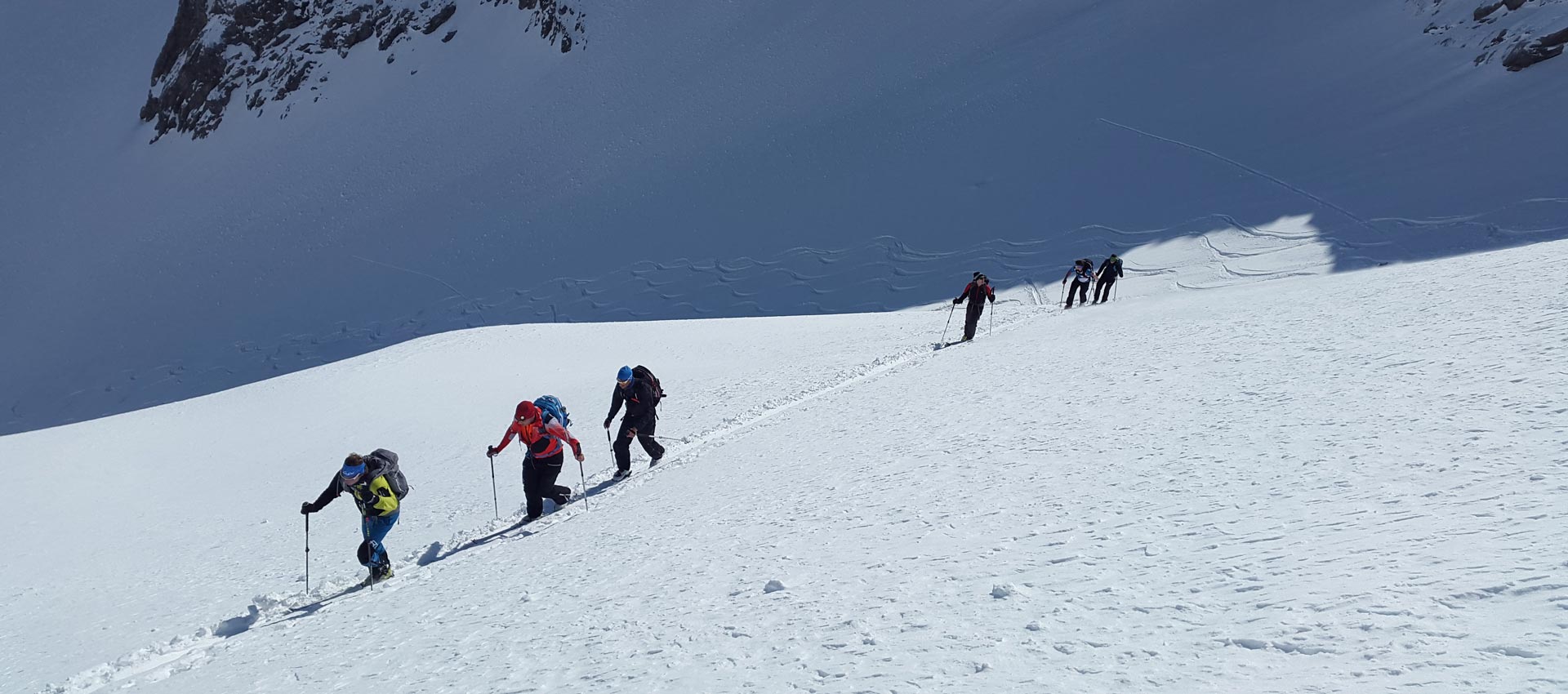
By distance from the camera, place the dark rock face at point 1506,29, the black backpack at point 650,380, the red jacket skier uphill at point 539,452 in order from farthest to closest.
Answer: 1. the dark rock face at point 1506,29
2. the black backpack at point 650,380
3. the red jacket skier uphill at point 539,452

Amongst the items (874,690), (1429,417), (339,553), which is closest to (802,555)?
(874,690)

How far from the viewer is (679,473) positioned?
31.8ft

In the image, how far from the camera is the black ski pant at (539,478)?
9.05 meters

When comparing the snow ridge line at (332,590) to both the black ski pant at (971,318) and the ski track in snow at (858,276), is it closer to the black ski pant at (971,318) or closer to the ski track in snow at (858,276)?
the black ski pant at (971,318)

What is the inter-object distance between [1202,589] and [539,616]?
346cm

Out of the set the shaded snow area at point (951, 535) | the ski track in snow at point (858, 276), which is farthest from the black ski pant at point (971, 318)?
the ski track in snow at point (858, 276)

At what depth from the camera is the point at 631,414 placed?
1026cm

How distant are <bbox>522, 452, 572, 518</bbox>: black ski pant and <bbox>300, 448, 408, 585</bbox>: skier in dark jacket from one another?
1.33 m

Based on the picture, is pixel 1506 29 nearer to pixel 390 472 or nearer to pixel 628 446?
pixel 628 446

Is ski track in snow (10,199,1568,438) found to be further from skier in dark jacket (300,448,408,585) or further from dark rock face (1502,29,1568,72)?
skier in dark jacket (300,448,408,585)

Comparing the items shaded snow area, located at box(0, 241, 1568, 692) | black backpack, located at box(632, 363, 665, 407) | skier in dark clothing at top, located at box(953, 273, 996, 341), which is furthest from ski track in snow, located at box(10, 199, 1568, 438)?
black backpack, located at box(632, 363, 665, 407)

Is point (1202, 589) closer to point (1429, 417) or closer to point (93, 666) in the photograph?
point (1429, 417)

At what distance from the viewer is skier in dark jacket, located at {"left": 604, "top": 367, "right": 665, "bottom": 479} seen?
10.2 metres

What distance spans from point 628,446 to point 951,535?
17.4 ft
